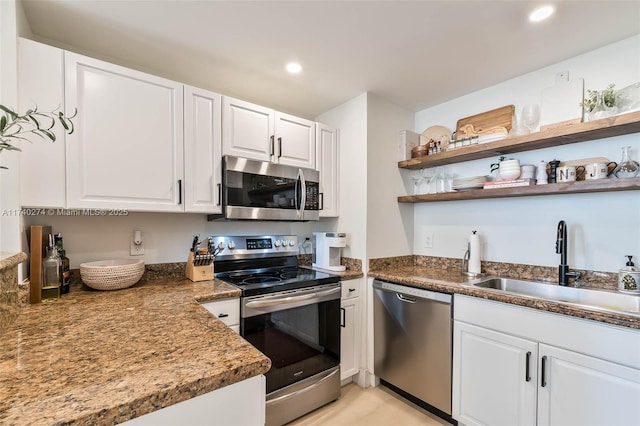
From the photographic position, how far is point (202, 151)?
1.89 meters

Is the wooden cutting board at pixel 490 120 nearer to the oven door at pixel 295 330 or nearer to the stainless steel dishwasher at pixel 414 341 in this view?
the stainless steel dishwasher at pixel 414 341

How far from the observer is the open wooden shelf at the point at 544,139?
60.9 inches

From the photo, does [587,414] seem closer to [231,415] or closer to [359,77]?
[231,415]

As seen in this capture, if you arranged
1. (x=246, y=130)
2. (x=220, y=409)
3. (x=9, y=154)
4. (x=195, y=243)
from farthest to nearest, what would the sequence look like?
(x=246, y=130) → (x=195, y=243) → (x=9, y=154) → (x=220, y=409)

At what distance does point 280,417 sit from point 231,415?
1.25 meters

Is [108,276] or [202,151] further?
[202,151]

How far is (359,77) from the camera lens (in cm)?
212

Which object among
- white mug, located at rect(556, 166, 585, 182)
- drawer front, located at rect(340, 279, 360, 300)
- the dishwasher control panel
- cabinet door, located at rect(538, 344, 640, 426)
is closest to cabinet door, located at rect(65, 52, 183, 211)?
drawer front, located at rect(340, 279, 360, 300)

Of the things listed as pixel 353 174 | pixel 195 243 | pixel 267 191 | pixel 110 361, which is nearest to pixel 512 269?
pixel 353 174

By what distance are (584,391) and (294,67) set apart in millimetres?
2375

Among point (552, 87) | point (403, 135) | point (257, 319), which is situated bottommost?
point (257, 319)

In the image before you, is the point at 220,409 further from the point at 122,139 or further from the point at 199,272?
the point at 122,139

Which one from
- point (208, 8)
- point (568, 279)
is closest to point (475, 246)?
point (568, 279)

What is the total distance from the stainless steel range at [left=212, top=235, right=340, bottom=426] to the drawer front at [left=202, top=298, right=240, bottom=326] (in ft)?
0.11
